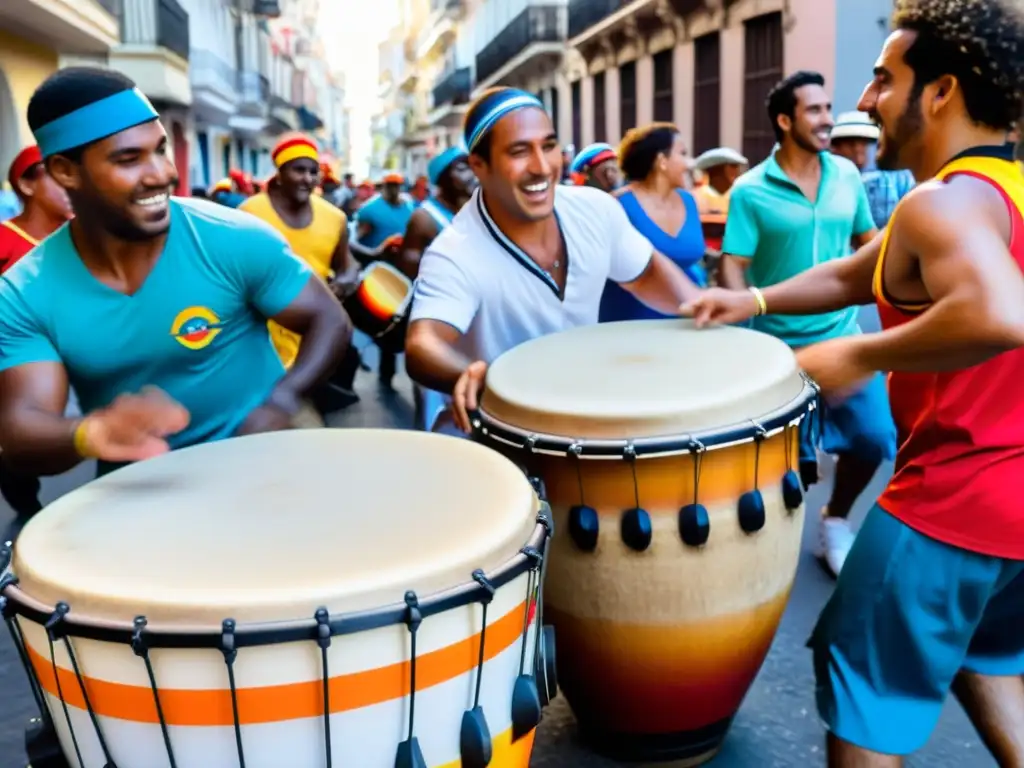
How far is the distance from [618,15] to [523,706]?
19.2m

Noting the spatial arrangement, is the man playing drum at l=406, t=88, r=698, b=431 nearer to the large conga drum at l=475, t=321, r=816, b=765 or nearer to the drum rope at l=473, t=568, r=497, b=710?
the large conga drum at l=475, t=321, r=816, b=765

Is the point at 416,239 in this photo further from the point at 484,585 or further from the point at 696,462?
the point at 484,585

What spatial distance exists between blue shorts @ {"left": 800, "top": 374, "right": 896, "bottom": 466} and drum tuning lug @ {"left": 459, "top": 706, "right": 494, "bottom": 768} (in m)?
2.24

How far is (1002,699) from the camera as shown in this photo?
200 centimetres

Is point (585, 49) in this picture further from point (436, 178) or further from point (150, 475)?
point (150, 475)

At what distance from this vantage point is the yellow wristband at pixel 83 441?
6.03 feet

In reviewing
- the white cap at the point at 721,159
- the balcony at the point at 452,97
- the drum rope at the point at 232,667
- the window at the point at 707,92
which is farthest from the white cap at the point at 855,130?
the balcony at the point at 452,97

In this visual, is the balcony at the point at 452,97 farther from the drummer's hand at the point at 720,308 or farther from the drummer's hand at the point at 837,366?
the drummer's hand at the point at 837,366

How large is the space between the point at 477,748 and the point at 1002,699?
115cm

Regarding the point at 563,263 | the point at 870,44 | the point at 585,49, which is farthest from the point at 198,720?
the point at 585,49

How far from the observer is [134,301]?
226cm

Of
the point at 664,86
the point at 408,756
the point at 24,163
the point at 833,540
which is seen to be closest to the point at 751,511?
the point at 408,756

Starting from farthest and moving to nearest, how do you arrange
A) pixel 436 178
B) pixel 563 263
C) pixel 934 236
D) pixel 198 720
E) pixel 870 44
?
pixel 870 44, pixel 436 178, pixel 563 263, pixel 934 236, pixel 198 720

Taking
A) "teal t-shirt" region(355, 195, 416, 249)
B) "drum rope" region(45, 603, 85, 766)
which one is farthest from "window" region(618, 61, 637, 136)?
"drum rope" region(45, 603, 85, 766)
